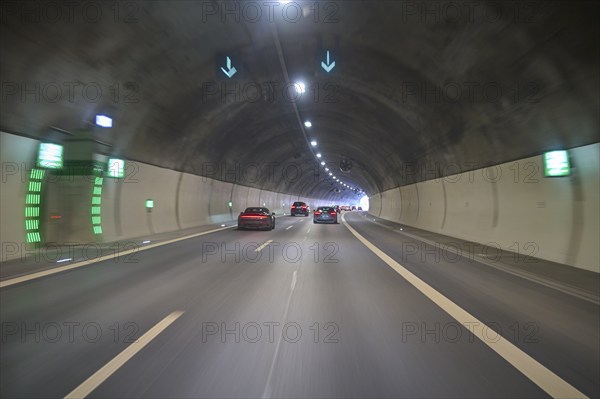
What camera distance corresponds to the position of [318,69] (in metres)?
14.7

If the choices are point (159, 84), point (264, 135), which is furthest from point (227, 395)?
point (264, 135)

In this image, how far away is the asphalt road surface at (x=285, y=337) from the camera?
11.4 feet

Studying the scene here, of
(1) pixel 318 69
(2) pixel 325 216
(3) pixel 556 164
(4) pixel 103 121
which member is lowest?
(2) pixel 325 216

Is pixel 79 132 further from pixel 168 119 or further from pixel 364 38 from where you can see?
pixel 364 38

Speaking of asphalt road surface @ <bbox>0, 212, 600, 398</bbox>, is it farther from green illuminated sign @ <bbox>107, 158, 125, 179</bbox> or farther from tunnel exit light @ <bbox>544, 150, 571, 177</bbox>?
green illuminated sign @ <bbox>107, 158, 125, 179</bbox>

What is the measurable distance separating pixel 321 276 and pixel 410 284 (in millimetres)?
Result: 2013

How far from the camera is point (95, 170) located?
43.8 feet

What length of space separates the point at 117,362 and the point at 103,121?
10835 mm

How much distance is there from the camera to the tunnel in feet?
13.0

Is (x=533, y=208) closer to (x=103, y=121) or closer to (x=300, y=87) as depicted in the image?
(x=300, y=87)

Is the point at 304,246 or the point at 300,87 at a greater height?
the point at 300,87

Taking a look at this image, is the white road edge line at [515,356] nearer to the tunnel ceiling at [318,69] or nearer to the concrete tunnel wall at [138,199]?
the tunnel ceiling at [318,69]

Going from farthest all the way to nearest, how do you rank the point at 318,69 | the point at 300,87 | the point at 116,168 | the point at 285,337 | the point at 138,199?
the point at 300,87 < the point at 138,199 < the point at 318,69 < the point at 116,168 < the point at 285,337

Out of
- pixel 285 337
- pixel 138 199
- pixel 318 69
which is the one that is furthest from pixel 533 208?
pixel 138 199
